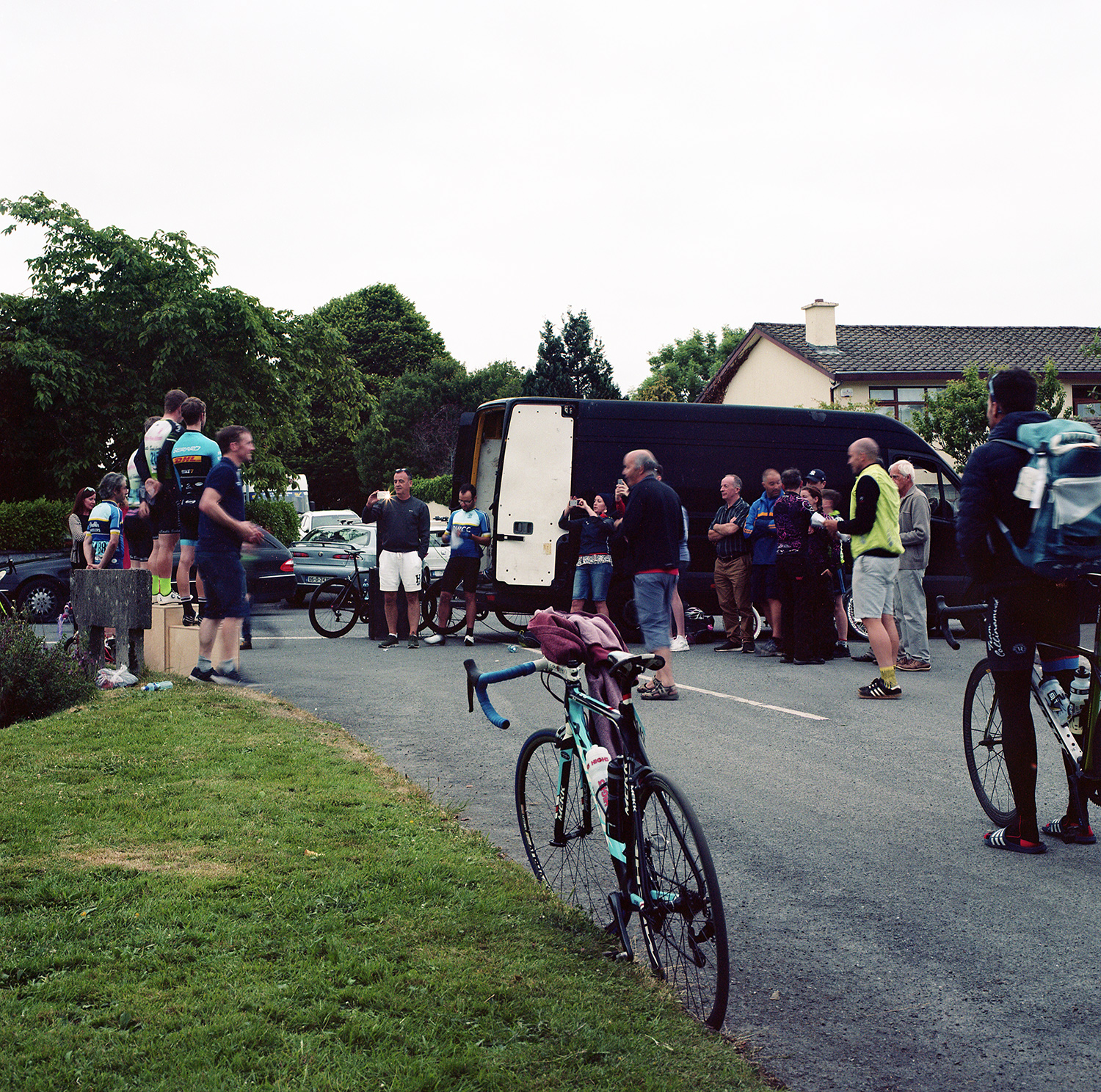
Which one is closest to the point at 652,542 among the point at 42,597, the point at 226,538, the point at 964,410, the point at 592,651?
the point at 226,538

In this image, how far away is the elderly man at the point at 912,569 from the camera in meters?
11.3

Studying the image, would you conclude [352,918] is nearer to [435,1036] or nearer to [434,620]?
[435,1036]

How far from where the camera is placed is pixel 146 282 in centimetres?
3209

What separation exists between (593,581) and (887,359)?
117 ft

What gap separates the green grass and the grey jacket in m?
7.14

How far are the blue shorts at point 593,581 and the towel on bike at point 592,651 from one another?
830cm

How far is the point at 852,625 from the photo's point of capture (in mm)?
14203

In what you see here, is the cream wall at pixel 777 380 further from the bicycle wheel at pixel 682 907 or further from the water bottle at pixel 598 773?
the bicycle wheel at pixel 682 907

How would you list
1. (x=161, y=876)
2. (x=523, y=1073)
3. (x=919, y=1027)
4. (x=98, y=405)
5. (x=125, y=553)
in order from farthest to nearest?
(x=98, y=405)
(x=125, y=553)
(x=161, y=876)
(x=919, y=1027)
(x=523, y=1073)

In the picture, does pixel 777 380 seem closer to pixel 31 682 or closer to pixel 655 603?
pixel 655 603

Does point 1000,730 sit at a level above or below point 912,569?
below

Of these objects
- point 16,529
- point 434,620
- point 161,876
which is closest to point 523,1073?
point 161,876

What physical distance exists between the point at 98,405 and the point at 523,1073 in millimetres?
30876

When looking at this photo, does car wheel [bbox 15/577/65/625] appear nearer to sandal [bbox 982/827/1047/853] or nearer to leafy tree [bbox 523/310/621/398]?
sandal [bbox 982/827/1047/853]
